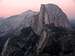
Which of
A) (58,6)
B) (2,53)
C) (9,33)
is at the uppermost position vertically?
(58,6)

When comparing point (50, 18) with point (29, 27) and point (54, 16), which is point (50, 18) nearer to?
point (54, 16)

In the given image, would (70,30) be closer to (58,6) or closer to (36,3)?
(58,6)

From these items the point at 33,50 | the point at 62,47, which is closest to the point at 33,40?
the point at 33,50

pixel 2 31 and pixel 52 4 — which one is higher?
pixel 52 4

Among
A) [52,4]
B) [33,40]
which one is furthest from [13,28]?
[52,4]
